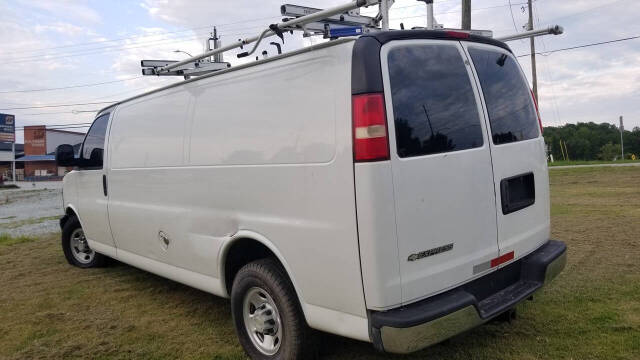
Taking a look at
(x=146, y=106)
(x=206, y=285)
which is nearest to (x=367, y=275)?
(x=206, y=285)

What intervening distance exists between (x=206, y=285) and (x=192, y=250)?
11.9 inches

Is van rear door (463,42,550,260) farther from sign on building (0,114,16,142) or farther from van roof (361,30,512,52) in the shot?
sign on building (0,114,16,142)

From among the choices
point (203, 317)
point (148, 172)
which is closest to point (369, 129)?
point (148, 172)

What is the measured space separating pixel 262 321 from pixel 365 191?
1327mm

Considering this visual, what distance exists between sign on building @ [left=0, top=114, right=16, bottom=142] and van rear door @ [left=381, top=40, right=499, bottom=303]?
70446 millimetres

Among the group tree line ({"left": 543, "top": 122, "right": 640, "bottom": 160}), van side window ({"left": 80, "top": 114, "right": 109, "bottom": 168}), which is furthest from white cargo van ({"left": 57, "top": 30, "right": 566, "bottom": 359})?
tree line ({"left": 543, "top": 122, "right": 640, "bottom": 160})

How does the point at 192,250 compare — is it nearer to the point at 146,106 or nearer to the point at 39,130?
the point at 146,106

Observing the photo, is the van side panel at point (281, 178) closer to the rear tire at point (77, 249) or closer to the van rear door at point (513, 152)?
the van rear door at point (513, 152)

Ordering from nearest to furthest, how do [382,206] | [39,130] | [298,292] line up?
[382,206] < [298,292] < [39,130]

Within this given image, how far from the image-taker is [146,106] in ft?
15.1

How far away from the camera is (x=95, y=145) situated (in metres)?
5.47

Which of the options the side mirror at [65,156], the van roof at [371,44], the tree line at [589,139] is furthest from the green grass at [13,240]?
the tree line at [589,139]

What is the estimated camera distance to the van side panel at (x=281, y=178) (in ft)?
8.67

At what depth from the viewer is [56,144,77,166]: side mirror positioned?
5535 millimetres
